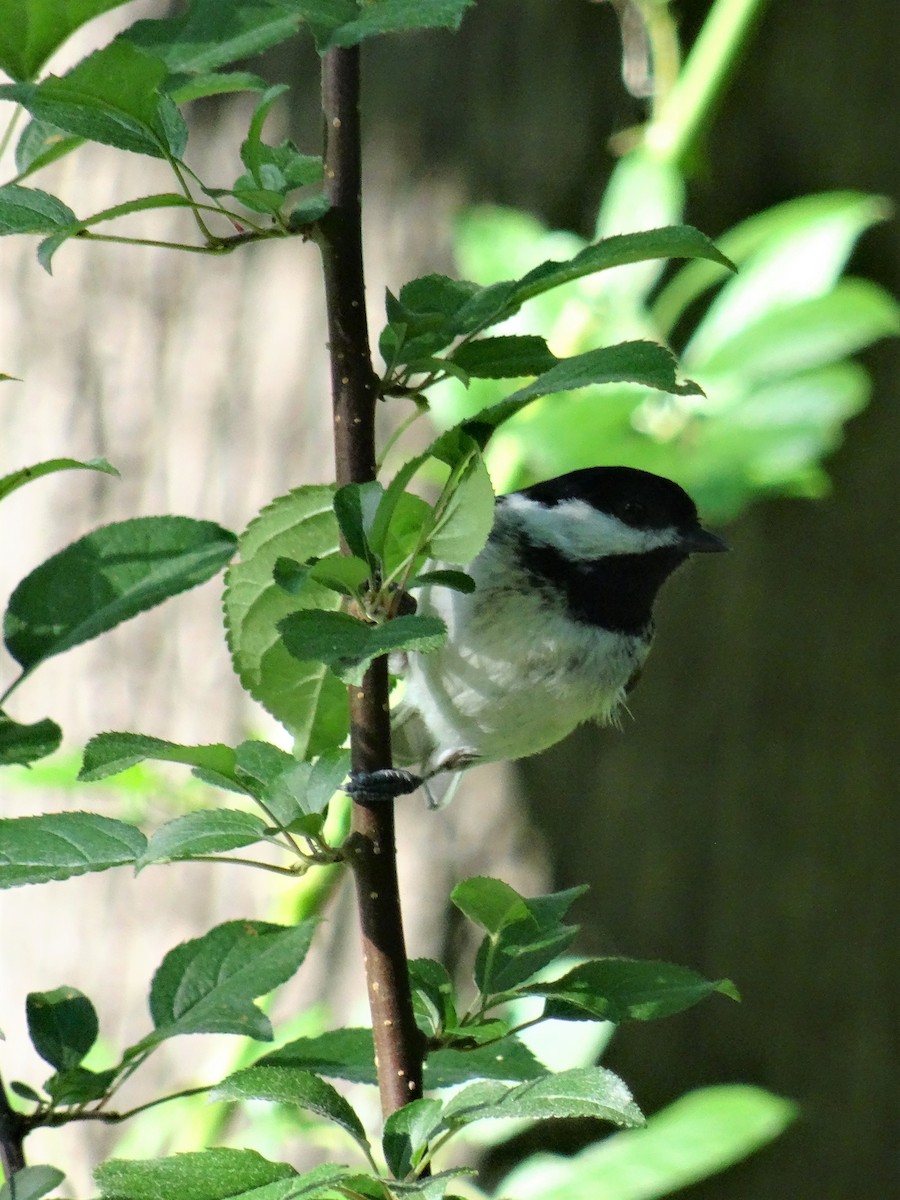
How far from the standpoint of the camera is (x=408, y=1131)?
478mm

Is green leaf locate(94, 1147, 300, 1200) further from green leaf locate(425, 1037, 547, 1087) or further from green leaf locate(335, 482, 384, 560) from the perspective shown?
green leaf locate(335, 482, 384, 560)

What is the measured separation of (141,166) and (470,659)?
4.17 ft

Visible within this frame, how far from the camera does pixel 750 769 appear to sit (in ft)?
7.23

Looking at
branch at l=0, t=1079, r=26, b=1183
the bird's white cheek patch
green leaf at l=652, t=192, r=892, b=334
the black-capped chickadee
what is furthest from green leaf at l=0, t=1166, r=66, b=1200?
green leaf at l=652, t=192, r=892, b=334

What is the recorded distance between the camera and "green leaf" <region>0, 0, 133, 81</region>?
530mm

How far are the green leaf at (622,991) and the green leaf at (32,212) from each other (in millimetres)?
378

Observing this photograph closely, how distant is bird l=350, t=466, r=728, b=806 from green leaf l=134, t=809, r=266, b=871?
712 millimetres

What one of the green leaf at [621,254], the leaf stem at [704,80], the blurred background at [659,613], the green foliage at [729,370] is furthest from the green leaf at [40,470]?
the blurred background at [659,613]

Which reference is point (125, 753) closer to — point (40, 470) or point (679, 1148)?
Result: point (40, 470)

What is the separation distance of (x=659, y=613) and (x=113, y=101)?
1664mm

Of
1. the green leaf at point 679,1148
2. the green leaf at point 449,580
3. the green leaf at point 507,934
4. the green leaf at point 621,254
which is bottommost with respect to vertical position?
the green leaf at point 679,1148

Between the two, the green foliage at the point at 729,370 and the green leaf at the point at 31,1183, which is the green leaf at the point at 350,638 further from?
the green foliage at the point at 729,370

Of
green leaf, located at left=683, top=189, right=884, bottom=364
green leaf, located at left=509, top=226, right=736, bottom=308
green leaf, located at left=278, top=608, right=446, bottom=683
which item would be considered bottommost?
green leaf, located at left=278, top=608, right=446, bottom=683

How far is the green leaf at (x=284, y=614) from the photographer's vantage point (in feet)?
2.03
